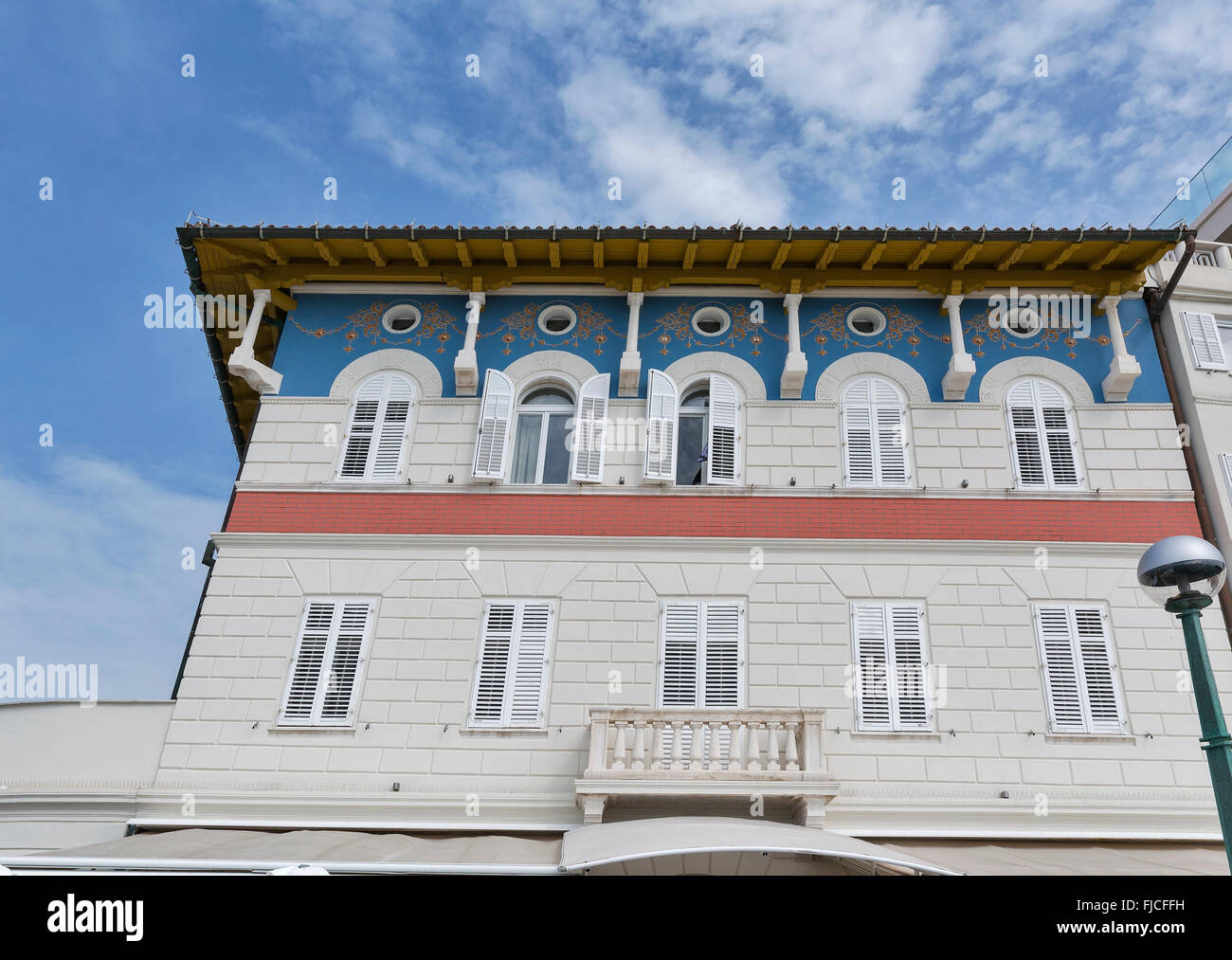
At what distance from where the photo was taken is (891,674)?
13094 millimetres

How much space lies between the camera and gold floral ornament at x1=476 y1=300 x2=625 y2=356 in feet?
52.1

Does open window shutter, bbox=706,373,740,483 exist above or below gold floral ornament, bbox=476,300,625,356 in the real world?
below

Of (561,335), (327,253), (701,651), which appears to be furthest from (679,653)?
(327,253)

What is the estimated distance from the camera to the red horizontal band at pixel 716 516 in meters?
14.0

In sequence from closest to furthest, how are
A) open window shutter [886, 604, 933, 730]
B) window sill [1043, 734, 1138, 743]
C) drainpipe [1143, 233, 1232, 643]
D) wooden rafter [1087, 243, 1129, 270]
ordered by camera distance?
window sill [1043, 734, 1138, 743] < open window shutter [886, 604, 933, 730] < drainpipe [1143, 233, 1232, 643] < wooden rafter [1087, 243, 1129, 270]

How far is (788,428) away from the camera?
49.1 feet

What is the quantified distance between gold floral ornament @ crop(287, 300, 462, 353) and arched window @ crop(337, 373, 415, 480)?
0.74 m

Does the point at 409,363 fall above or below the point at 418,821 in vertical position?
above

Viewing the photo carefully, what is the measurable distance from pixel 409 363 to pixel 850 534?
7587mm

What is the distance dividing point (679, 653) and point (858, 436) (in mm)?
4514

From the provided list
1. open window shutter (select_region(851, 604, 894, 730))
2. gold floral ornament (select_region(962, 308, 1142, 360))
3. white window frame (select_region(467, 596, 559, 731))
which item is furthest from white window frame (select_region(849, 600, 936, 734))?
gold floral ornament (select_region(962, 308, 1142, 360))

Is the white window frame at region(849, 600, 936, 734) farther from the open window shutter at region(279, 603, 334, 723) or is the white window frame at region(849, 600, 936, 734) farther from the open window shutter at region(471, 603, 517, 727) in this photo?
the open window shutter at region(279, 603, 334, 723)
